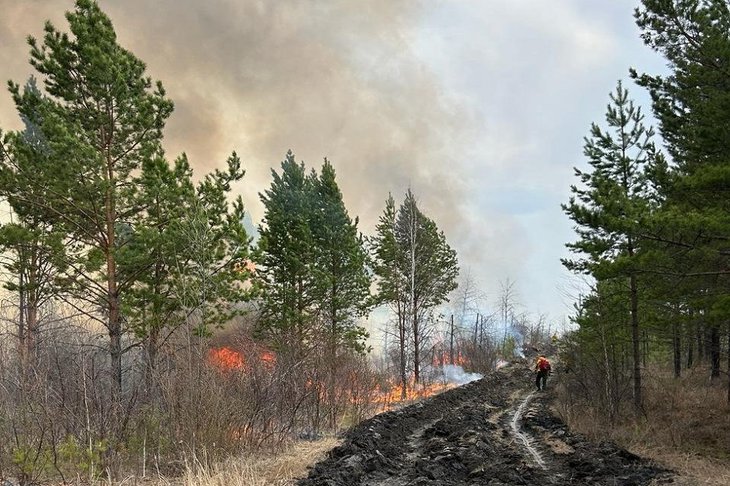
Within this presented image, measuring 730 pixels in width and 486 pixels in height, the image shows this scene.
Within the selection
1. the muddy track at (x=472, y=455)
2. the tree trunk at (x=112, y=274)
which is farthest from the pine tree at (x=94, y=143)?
the muddy track at (x=472, y=455)

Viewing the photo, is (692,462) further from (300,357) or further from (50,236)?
(50,236)

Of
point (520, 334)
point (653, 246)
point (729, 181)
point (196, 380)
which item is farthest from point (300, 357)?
point (520, 334)

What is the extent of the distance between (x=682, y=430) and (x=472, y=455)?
6.92 meters

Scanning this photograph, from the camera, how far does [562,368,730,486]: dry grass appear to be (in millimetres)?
9742

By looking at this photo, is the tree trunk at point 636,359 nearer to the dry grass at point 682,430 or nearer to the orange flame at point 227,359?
the dry grass at point 682,430

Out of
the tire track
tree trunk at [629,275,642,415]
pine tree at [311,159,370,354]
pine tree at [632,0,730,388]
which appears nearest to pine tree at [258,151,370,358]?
pine tree at [311,159,370,354]

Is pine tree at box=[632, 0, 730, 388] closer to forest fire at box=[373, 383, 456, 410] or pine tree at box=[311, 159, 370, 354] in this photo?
forest fire at box=[373, 383, 456, 410]

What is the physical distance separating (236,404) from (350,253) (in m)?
15.7

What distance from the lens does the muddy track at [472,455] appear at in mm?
8891

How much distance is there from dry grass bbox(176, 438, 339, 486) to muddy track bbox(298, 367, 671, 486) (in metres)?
0.36

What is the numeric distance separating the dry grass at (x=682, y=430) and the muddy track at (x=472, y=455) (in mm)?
623

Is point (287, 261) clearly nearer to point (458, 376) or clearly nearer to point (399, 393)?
point (399, 393)

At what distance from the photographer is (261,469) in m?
8.77

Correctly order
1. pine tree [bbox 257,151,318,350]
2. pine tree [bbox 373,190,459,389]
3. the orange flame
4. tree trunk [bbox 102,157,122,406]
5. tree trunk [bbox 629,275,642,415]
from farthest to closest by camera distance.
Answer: pine tree [bbox 373,190,459,389], pine tree [bbox 257,151,318,350], tree trunk [bbox 629,275,642,415], tree trunk [bbox 102,157,122,406], the orange flame
